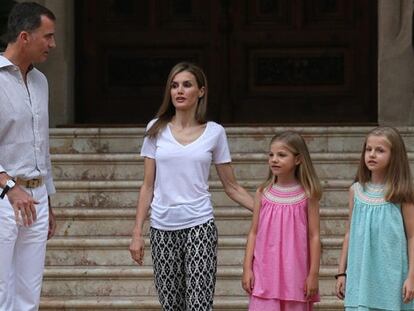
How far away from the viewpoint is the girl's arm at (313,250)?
530 centimetres

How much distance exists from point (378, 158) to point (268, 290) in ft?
2.69

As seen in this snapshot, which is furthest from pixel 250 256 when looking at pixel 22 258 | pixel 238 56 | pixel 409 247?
pixel 238 56

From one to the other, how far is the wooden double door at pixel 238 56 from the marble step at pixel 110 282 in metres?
3.45

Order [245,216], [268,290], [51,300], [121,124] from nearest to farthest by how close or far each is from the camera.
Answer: [268,290]
[51,300]
[245,216]
[121,124]

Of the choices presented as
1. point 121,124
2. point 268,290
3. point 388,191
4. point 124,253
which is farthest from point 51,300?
point 121,124

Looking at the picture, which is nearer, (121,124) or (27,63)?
(27,63)

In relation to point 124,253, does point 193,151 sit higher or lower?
higher

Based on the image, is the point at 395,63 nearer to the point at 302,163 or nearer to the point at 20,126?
the point at 302,163

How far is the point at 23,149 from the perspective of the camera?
5.07 meters

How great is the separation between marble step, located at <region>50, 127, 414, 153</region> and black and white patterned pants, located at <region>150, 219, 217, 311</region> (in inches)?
142

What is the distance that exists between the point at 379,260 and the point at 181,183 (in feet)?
3.24

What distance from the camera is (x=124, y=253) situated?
7.55m

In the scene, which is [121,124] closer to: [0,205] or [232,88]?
[232,88]

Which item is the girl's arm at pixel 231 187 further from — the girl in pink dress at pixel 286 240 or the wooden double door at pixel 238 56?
the wooden double door at pixel 238 56
